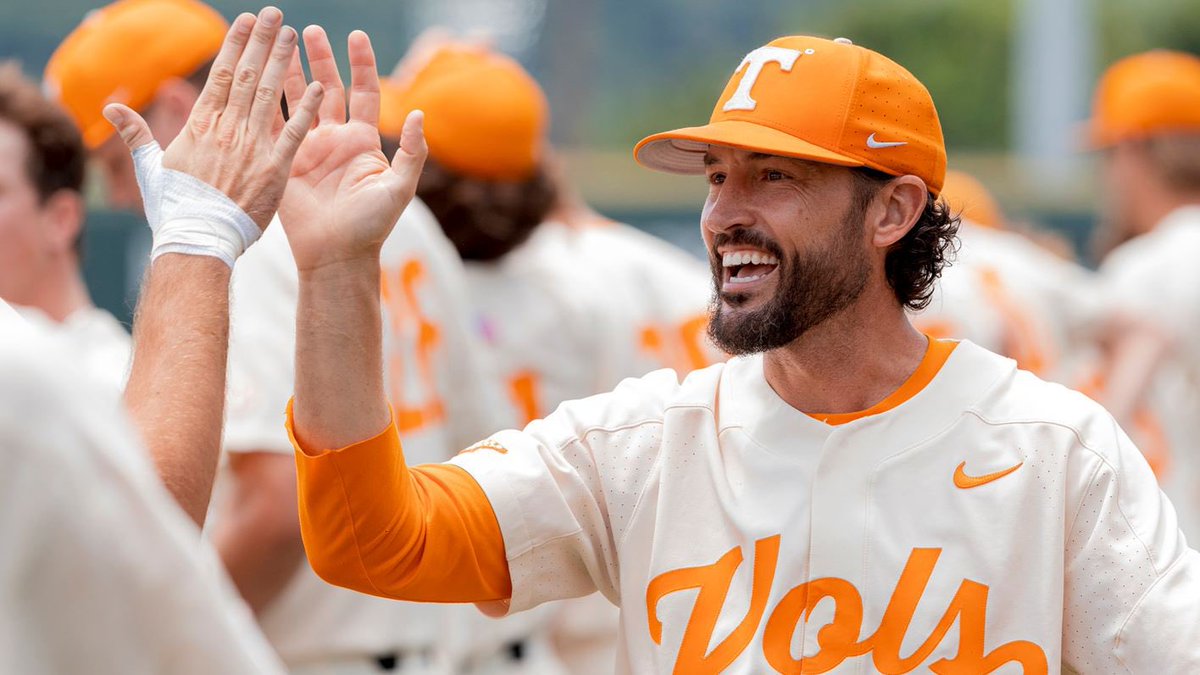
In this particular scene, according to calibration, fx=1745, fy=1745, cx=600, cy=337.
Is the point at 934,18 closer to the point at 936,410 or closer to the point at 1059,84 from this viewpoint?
the point at 1059,84

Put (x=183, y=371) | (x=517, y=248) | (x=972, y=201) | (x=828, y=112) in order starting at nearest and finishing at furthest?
(x=183, y=371), (x=828, y=112), (x=517, y=248), (x=972, y=201)

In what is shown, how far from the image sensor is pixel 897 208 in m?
3.05

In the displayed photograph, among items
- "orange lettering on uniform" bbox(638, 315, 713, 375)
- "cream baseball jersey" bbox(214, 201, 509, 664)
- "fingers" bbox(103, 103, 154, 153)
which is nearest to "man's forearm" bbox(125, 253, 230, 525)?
"fingers" bbox(103, 103, 154, 153)

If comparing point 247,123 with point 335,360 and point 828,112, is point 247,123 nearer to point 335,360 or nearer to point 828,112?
point 335,360

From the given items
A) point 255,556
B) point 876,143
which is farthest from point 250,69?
point 255,556

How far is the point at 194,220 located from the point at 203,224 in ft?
0.05

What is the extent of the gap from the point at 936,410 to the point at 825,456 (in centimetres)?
20

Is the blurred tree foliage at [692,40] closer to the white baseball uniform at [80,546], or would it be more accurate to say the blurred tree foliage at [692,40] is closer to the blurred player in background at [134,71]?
the blurred player in background at [134,71]

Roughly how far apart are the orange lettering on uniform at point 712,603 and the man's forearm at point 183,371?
2.43 ft

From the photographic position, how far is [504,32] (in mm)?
14562

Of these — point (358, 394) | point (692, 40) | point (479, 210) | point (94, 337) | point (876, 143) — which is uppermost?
point (876, 143)

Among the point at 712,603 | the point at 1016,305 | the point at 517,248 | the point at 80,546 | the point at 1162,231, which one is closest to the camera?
the point at 80,546

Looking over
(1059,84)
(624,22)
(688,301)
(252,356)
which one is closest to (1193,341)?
(688,301)

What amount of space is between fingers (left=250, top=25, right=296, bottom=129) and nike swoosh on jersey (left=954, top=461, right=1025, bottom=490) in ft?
3.99
